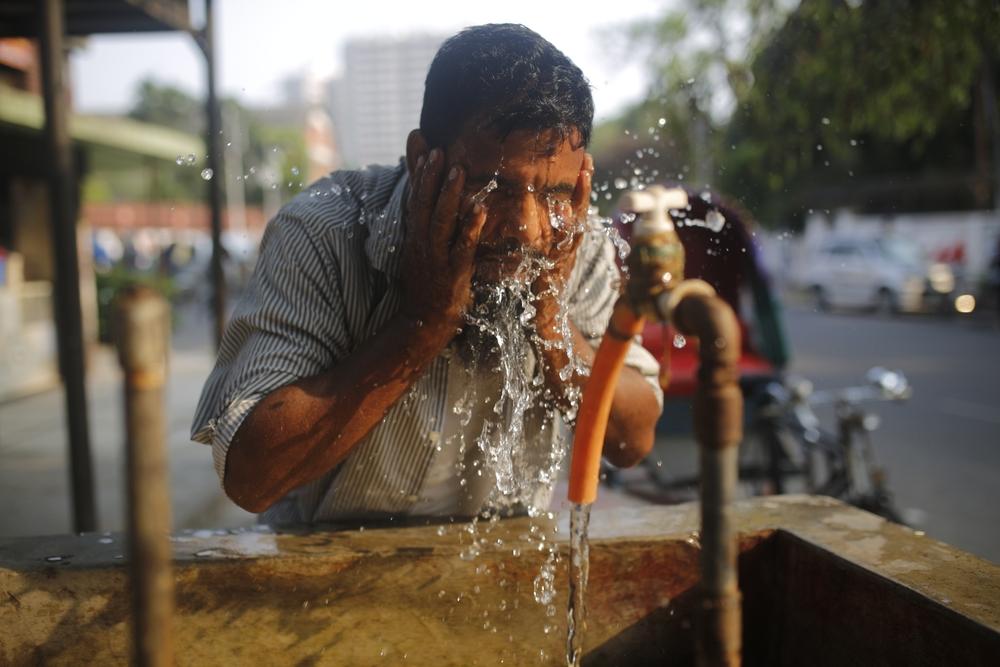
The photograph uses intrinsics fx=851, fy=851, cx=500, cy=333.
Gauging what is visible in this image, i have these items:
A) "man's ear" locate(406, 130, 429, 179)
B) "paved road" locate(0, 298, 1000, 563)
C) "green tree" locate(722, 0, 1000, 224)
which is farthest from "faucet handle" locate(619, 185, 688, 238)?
"green tree" locate(722, 0, 1000, 224)

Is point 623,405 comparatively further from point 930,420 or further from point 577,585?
point 930,420

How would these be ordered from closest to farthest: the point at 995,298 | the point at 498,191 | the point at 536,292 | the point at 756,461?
1. the point at 498,191
2. the point at 536,292
3. the point at 756,461
4. the point at 995,298

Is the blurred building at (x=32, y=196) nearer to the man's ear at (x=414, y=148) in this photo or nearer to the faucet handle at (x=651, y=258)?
the man's ear at (x=414, y=148)

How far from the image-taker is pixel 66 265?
10.4 ft

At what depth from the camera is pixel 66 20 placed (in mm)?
4184

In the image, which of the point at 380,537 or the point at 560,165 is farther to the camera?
the point at 380,537

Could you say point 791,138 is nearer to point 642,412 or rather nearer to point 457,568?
point 642,412

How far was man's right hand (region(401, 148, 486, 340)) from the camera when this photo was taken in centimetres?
136

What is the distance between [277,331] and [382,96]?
0.67 metres

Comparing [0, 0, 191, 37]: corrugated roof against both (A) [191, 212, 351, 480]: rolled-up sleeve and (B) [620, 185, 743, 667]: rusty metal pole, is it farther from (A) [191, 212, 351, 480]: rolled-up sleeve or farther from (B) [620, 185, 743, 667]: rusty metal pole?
(B) [620, 185, 743, 667]: rusty metal pole

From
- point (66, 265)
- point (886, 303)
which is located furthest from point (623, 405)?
point (886, 303)

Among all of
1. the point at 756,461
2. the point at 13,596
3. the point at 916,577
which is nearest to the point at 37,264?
the point at 756,461

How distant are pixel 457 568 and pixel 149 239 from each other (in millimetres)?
36340

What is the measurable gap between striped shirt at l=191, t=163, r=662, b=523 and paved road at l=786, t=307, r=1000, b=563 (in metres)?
3.47
